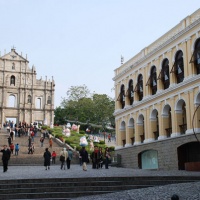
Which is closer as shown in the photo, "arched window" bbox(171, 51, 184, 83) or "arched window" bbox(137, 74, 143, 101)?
"arched window" bbox(171, 51, 184, 83)

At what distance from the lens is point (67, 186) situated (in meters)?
16.7

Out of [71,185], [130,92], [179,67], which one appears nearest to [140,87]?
[130,92]

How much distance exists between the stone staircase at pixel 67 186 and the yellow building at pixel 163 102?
7567 mm

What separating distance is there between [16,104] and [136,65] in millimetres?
47311

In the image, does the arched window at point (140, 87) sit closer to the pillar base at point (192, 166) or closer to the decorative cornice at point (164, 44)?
the decorative cornice at point (164, 44)

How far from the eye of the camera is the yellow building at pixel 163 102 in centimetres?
2809

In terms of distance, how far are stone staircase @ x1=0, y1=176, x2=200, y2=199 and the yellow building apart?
757cm

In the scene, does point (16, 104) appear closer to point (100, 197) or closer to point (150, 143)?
point (150, 143)

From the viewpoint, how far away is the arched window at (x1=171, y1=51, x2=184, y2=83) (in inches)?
1174

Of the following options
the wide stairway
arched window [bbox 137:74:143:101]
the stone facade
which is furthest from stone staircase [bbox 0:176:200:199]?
the stone facade

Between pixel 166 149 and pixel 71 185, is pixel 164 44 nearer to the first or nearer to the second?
pixel 166 149

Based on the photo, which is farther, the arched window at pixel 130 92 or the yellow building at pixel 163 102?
the arched window at pixel 130 92

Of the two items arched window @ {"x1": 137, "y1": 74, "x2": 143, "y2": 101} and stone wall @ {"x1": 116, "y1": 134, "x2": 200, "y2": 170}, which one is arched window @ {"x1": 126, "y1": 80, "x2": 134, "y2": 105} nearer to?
arched window @ {"x1": 137, "y1": 74, "x2": 143, "y2": 101}

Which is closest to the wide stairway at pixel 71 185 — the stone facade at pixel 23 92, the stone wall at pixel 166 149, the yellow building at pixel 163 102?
the yellow building at pixel 163 102
